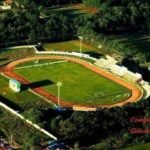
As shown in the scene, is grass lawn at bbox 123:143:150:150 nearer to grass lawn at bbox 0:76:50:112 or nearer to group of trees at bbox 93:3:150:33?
grass lawn at bbox 0:76:50:112

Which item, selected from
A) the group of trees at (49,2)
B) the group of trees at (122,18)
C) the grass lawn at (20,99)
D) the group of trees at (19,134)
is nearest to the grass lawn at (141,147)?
the group of trees at (19,134)

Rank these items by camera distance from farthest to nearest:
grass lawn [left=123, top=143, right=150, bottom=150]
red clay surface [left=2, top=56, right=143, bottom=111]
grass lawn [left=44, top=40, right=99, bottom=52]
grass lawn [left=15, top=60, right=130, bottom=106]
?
grass lawn [left=44, top=40, right=99, bottom=52] → grass lawn [left=15, top=60, right=130, bottom=106] → red clay surface [left=2, top=56, right=143, bottom=111] → grass lawn [left=123, top=143, right=150, bottom=150]

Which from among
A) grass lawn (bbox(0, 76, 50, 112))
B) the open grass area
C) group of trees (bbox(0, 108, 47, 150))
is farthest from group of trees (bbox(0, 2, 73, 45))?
group of trees (bbox(0, 108, 47, 150))

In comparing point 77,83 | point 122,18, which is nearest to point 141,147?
point 77,83

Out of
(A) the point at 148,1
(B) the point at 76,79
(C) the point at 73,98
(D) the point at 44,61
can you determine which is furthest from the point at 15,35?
(A) the point at 148,1

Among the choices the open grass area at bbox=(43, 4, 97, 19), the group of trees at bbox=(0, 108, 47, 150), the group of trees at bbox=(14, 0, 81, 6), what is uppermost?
the group of trees at bbox=(14, 0, 81, 6)

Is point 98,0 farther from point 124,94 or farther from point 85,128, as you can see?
point 85,128

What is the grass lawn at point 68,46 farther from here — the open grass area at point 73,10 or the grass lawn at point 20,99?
the grass lawn at point 20,99
